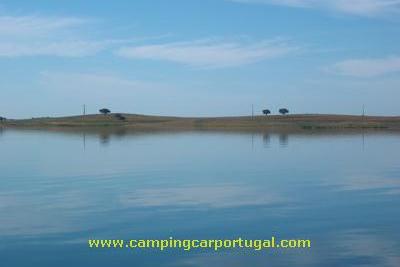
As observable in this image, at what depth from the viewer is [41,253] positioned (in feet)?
56.9

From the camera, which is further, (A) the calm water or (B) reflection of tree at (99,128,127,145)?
(B) reflection of tree at (99,128,127,145)

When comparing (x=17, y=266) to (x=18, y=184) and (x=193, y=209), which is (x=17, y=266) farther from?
(x=18, y=184)

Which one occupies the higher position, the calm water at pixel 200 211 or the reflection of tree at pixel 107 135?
the reflection of tree at pixel 107 135

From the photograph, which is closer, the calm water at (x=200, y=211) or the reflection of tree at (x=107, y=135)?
the calm water at (x=200, y=211)

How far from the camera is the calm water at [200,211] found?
55.7 feet

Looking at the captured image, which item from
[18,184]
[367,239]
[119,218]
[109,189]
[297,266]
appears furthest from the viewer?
[18,184]

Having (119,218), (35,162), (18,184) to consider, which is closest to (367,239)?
(119,218)

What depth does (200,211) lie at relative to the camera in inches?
961

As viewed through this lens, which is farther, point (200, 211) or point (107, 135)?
point (107, 135)

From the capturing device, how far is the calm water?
1699cm

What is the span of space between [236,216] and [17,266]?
952cm

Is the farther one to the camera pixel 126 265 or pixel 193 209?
pixel 193 209

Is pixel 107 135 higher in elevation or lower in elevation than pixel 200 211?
higher

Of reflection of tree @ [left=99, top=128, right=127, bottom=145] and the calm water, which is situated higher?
reflection of tree @ [left=99, top=128, right=127, bottom=145]
